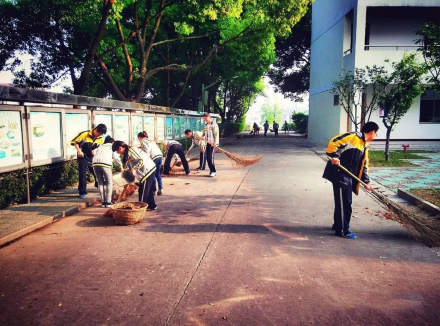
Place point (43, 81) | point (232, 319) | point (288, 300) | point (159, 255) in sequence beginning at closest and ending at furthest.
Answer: point (232, 319) → point (288, 300) → point (159, 255) → point (43, 81)

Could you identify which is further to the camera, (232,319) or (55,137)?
(55,137)

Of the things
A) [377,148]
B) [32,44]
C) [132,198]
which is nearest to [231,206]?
[132,198]

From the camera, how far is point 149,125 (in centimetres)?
1471

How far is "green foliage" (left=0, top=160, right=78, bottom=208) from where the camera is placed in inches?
267

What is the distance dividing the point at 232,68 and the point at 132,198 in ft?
69.9

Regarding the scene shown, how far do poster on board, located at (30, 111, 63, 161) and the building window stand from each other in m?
21.2

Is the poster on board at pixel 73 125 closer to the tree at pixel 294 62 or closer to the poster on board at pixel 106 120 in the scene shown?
the poster on board at pixel 106 120

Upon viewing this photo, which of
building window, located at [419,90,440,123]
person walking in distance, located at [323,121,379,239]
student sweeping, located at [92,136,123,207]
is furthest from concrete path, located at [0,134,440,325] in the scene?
building window, located at [419,90,440,123]

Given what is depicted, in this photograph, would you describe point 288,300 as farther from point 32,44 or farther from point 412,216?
point 32,44

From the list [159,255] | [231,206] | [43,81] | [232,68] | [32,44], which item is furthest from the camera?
[232,68]

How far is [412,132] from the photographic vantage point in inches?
841

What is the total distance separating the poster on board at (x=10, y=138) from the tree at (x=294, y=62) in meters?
30.7

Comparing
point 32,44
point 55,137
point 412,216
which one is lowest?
point 412,216

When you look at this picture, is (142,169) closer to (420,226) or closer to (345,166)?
(345,166)
